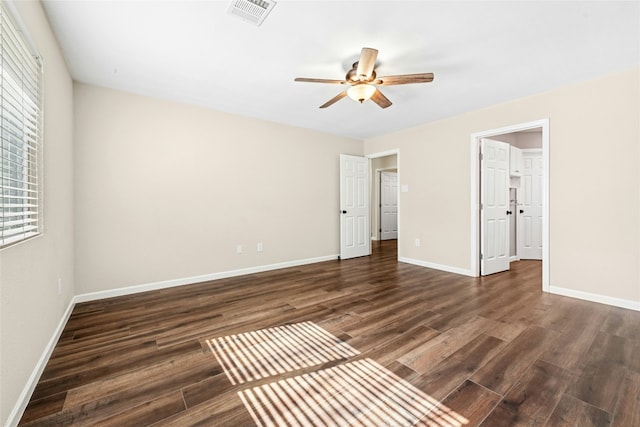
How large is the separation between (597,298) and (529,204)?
9.48 feet

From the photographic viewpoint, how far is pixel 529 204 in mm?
5340

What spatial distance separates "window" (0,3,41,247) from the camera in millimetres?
1315

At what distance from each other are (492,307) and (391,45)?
277 cm

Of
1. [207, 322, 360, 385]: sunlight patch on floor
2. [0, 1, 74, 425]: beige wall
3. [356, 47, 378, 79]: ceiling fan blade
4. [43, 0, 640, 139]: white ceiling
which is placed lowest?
[207, 322, 360, 385]: sunlight patch on floor

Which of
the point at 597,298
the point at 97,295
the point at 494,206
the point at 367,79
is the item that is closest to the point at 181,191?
the point at 97,295

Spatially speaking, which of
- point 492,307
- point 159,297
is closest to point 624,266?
point 492,307

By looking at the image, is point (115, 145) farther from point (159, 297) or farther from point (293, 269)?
point (293, 269)

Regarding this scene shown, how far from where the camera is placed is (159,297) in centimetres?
315

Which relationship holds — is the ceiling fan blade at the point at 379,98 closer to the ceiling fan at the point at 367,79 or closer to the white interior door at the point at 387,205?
the ceiling fan at the point at 367,79

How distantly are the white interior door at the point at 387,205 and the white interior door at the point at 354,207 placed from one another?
2.33 meters

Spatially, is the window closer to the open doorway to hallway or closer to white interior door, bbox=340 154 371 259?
white interior door, bbox=340 154 371 259

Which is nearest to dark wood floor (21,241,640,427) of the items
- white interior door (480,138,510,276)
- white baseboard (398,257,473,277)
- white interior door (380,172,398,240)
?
white baseboard (398,257,473,277)

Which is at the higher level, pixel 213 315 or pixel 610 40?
pixel 610 40

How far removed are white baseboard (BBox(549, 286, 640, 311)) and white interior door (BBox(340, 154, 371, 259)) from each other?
10.1ft
